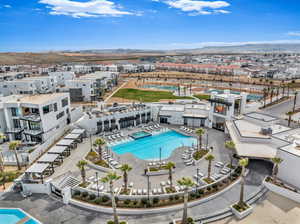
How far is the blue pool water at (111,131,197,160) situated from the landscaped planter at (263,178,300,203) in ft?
50.4

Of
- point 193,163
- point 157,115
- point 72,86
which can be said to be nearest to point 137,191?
point 193,163

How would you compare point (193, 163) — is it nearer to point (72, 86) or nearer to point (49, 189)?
point (49, 189)

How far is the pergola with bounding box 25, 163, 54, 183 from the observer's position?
2683 cm

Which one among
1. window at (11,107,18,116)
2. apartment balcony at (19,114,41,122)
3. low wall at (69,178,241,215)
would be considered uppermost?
window at (11,107,18,116)

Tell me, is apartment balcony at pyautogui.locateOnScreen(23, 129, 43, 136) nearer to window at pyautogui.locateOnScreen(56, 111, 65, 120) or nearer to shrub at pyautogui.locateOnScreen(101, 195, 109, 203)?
window at pyautogui.locateOnScreen(56, 111, 65, 120)

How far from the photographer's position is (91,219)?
70.6ft

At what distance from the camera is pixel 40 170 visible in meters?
27.1

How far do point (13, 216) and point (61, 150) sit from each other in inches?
454

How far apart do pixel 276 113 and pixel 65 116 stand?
175 feet

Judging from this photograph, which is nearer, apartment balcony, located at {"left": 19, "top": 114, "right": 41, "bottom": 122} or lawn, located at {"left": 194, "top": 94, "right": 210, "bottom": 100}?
apartment balcony, located at {"left": 19, "top": 114, "right": 41, "bottom": 122}

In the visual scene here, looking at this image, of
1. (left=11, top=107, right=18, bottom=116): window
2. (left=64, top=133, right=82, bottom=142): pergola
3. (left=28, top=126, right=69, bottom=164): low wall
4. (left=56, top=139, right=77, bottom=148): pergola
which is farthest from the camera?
(left=11, top=107, right=18, bottom=116): window

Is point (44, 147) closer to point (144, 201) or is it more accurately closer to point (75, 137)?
point (75, 137)

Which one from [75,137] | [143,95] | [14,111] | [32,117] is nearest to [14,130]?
[14,111]

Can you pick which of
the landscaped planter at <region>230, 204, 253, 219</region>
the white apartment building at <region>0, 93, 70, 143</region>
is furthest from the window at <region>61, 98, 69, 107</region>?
the landscaped planter at <region>230, 204, 253, 219</region>
